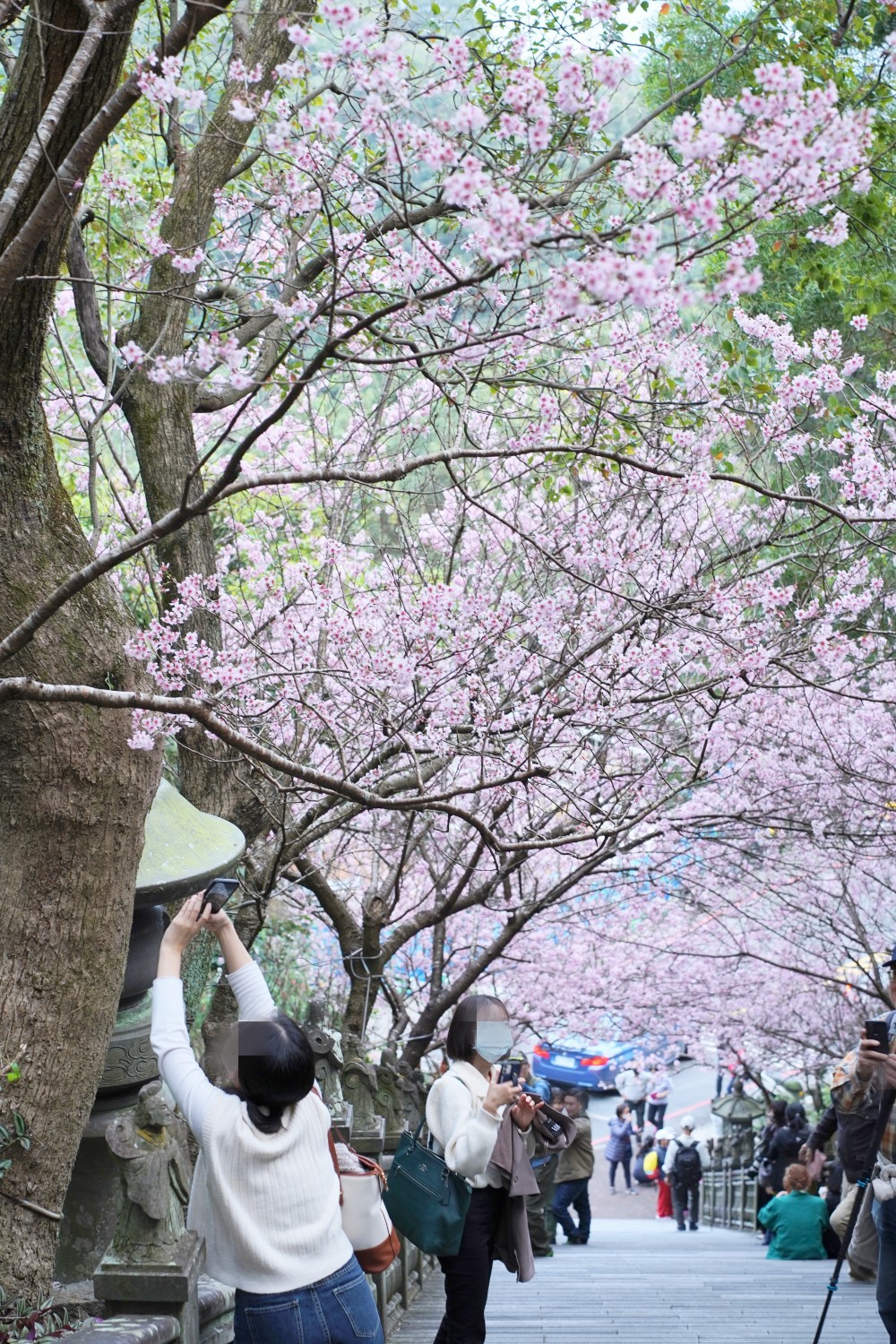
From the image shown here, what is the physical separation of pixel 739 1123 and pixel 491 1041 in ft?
54.4

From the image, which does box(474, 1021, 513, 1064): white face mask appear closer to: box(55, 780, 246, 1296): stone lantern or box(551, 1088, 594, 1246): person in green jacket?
box(55, 780, 246, 1296): stone lantern

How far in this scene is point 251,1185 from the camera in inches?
109

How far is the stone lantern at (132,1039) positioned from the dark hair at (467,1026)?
999 millimetres

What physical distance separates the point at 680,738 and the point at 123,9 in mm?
6610

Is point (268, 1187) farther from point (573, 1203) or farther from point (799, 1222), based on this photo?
point (573, 1203)

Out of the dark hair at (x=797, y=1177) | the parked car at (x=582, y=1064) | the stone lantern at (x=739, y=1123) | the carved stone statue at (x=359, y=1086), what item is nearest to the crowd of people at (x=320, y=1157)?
the carved stone statue at (x=359, y=1086)

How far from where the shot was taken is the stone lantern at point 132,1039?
475 cm

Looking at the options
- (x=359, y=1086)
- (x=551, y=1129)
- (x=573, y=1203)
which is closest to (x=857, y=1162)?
(x=551, y=1129)

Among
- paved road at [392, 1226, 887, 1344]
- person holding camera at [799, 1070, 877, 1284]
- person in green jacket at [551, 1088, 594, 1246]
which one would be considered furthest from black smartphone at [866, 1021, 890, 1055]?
person in green jacket at [551, 1088, 594, 1246]

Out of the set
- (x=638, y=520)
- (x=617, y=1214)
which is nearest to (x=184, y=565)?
(x=638, y=520)

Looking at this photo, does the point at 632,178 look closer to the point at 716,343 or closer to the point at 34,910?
the point at 34,910

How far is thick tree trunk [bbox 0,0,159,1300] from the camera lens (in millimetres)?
3799

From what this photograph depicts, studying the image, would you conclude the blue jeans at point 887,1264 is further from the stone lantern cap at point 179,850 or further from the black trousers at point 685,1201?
the black trousers at point 685,1201

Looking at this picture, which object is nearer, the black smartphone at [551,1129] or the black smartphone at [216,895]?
the black smartphone at [216,895]
